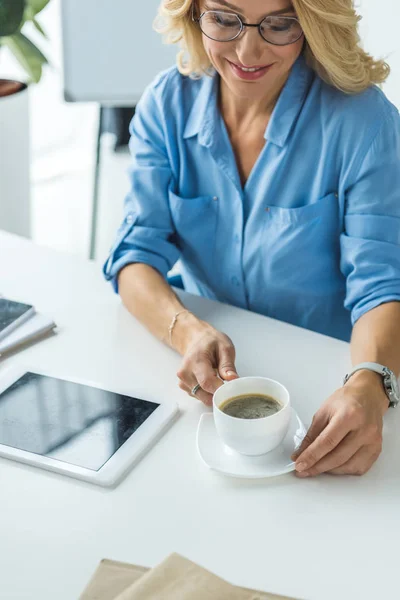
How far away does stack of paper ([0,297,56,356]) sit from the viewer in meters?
1.42

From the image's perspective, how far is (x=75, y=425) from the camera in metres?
1.20

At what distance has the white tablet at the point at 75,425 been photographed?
3.70 ft

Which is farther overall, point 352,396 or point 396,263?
point 396,263

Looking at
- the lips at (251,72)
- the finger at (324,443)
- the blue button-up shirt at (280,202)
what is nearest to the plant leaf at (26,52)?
the blue button-up shirt at (280,202)

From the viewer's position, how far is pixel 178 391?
1.30 metres

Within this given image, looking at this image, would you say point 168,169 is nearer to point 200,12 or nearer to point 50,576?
point 200,12

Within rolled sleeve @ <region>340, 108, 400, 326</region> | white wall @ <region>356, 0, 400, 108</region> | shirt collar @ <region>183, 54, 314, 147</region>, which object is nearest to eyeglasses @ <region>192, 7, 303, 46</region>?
shirt collar @ <region>183, 54, 314, 147</region>

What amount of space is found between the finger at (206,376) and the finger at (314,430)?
6.2 inches

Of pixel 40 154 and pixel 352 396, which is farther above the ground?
A: pixel 352 396

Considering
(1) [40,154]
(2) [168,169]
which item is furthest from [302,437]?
(1) [40,154]

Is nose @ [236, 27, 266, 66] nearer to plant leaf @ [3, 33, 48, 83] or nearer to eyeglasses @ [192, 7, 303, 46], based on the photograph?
eyeglasses @ [192, 7, 303, 46]

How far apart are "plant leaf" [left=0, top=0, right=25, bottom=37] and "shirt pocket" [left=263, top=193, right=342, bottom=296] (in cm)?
70

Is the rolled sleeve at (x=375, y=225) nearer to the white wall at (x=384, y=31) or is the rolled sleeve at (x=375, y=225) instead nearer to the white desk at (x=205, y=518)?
the white desk at (x=205, y=518)

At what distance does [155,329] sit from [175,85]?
0.53 m
